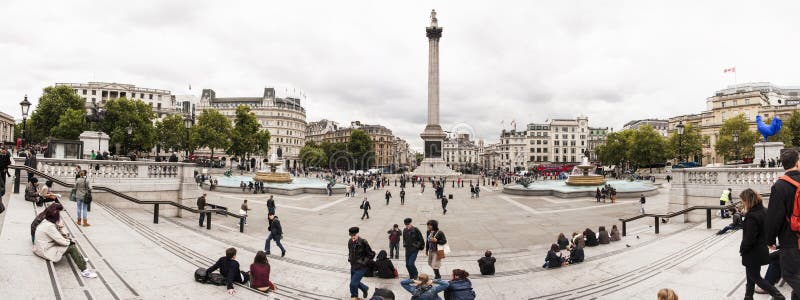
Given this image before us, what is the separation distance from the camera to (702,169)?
16.6 meters

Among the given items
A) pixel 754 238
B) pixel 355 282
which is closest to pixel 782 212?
pixel 754 238

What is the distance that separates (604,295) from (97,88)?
106m

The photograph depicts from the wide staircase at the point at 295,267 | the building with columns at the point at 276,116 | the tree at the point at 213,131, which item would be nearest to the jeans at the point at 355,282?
the wide staircase at the point at 295,267

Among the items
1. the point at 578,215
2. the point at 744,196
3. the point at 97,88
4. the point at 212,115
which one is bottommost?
the point at 578,215

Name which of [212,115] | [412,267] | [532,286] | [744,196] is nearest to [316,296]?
[412,267]

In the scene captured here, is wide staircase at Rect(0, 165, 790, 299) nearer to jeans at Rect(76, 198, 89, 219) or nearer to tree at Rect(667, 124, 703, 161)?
jeans at Rect(76, 198, 89, 219)

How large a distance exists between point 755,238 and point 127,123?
194ft

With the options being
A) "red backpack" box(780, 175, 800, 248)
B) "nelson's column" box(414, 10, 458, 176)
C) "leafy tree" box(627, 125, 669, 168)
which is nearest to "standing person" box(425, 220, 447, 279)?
"red backpack" box(780, 175, 800, 248)

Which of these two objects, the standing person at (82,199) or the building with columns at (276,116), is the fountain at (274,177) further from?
the building with columns at (276,116)

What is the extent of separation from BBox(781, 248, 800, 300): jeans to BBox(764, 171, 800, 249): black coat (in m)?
0.07

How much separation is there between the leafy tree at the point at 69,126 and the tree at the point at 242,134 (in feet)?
72.9

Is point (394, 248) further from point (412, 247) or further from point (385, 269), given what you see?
point (412, 247)

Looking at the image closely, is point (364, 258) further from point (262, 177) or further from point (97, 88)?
point (97, 88)

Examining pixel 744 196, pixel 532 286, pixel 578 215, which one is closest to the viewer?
pixel 744 196
